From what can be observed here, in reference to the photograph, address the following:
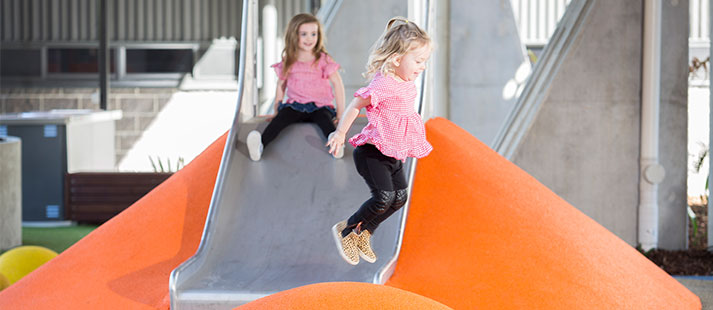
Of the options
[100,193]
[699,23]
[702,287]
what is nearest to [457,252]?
[702,287]

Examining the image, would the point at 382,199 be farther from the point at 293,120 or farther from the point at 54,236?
the point at 54,236

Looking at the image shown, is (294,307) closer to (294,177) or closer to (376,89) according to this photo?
(376,89)

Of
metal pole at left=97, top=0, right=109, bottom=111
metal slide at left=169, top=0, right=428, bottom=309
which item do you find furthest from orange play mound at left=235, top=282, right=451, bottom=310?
metal pole at left=97, top=0, right=109, bottom=111

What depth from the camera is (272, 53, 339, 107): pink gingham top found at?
16.1 ft

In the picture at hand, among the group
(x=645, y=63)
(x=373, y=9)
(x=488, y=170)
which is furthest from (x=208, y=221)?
(x=373, y=9)

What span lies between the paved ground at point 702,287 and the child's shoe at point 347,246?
2548 millimetres

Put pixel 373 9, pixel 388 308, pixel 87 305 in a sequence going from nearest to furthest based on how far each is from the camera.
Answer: pixel 388 308
pixel 87 305
pixel 373 9

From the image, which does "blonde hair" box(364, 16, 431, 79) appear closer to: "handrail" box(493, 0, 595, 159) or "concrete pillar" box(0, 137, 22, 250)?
"handrail" box(493, 0, 595, 159)

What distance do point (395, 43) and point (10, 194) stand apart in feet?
16.5

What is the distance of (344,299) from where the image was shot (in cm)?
249

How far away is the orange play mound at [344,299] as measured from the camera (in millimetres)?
2463

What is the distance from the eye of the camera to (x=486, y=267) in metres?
4.05

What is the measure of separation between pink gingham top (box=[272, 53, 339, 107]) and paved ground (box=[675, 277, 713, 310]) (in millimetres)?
2658

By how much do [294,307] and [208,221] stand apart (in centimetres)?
195
